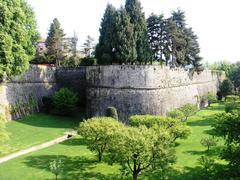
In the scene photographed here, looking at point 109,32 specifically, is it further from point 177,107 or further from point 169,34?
point 177,107

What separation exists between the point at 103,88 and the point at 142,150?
68.2 feet

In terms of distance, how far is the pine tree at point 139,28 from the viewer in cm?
4288

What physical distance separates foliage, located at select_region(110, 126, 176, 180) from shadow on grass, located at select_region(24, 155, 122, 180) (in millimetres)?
2134

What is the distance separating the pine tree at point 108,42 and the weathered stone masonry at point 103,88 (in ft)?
4.66

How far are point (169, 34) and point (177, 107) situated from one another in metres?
9.70

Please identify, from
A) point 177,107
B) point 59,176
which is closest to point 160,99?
point 177,107

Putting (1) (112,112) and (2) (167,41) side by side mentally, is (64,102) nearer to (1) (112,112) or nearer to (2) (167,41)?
(1) (112,112)

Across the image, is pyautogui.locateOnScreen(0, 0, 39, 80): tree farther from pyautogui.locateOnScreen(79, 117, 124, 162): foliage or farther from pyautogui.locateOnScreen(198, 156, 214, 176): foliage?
pyautogui.locateOnScreen(198, 156, 214, 176): foliage

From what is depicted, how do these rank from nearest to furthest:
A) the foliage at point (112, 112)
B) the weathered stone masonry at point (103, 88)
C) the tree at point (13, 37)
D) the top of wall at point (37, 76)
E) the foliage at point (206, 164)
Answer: the foliage at point (206, 164) → the tree at point (13, 37) → the foliage at point (112, 112) → the weathered stone masonry at point (103, 88) → the top of wall at point (37, 76)

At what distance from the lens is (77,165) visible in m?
26.6

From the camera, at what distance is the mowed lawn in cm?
2425

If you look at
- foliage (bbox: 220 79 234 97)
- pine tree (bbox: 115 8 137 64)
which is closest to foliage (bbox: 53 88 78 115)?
pine tree (bbox: 115 8 137 64)

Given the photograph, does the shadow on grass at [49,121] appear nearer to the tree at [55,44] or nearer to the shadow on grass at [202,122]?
the shadow on grass at [202,122]

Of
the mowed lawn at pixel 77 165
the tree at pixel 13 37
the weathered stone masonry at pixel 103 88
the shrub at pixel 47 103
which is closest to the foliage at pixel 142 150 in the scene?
the mowed lawn at pixel 77 165
